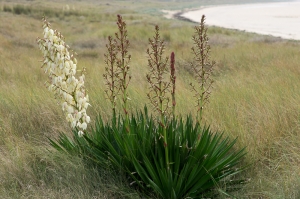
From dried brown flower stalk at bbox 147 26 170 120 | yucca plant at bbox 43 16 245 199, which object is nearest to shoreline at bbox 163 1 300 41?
yucca plant at bbox 43 16 245 199

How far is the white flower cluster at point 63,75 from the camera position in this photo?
103 inches

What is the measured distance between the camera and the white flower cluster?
8.61ft

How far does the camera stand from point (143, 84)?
596cm

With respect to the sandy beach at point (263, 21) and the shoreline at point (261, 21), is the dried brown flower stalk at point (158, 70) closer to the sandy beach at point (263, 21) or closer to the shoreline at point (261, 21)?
the shoreline at point (261, 21)

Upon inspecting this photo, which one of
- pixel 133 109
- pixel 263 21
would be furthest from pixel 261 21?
pixel 133 109

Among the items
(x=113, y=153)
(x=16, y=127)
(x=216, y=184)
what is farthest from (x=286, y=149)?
(x=16, y=127)

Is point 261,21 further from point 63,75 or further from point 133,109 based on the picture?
point 63,75

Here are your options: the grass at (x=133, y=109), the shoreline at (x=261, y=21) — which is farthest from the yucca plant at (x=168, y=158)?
the shoreline at (x=261, y=21)

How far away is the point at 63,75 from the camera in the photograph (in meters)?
2.68

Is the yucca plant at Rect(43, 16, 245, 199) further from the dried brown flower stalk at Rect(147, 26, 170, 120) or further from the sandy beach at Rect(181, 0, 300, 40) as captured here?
the sandy beach at Rect(181, 0, 300, 40)

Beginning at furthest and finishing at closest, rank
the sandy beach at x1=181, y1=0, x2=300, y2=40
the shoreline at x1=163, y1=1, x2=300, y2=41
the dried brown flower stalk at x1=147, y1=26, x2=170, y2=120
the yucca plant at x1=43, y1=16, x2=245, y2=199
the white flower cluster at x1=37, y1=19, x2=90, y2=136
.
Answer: the sandy beach at x1=181, y1=0, x2=300, y2=40 → the shoreline at x1=163, y1=1, x2=300, y2=41 → the white flower cluster at x1=37, y1=19, x2=90, y2=136 → the yucca plant at x1=43, y1=16, x2=245, y2=199 → the dried brown flower stalk at x1=147, y1=26, x2=170, y2=120

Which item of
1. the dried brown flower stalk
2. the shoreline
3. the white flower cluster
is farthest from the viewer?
the shoreline

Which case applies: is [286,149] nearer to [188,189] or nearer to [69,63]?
[188,189]

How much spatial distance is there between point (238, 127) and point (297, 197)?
1.10 m
